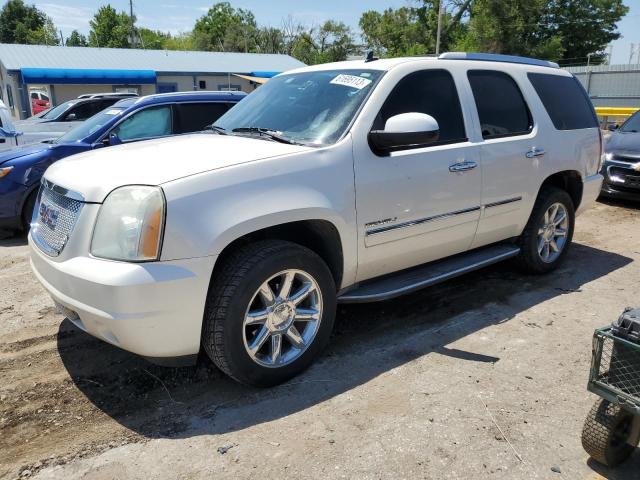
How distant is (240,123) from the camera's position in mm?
4176

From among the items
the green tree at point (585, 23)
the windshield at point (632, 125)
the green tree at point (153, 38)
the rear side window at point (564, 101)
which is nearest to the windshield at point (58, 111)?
the rear side window at point (564, 101)

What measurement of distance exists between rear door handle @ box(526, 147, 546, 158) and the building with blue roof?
25802 millimetres

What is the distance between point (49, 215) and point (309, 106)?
1.85 meters

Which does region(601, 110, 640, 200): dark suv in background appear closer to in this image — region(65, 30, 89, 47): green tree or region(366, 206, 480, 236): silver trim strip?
region(366, 206, 480, 236): silver trim strip

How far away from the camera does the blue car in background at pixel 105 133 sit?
21.4 ft

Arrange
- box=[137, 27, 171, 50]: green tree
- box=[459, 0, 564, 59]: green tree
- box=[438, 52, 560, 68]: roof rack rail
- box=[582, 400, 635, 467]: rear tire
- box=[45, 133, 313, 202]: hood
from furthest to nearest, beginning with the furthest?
box=[137, 27, 171, 50]: green tree < box=[459, 0, 564, 59]: green tree < box=[438, 52, 560, 68]: roof rack rail < box=[45, 133, 313, 202]: hood < box=[582, 400, 635, 467]: rear tire

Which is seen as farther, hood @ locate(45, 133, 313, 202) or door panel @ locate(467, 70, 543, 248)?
door panel @ locate(467, 70, 543, 248)

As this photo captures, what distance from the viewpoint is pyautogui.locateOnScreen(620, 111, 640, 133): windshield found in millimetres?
9305

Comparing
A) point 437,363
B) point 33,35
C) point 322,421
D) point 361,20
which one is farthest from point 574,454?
point 33,35

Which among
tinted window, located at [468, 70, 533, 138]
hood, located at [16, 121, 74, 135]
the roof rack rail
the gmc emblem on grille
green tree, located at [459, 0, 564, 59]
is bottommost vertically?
hood, located at [16, 121, 74, 135]

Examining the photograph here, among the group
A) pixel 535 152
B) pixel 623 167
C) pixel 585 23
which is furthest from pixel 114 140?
pixel 585 23

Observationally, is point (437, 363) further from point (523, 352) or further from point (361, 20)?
point (361, 20)

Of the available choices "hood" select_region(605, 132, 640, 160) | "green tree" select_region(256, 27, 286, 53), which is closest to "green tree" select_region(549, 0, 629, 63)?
"green tree" select_region(256, 27, 286, 53)

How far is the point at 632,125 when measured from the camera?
31.0ft
